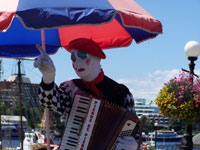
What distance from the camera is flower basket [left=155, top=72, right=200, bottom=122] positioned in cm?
1051

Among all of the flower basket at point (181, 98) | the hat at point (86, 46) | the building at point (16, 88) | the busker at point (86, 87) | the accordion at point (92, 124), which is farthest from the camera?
the building at point (16, 88)

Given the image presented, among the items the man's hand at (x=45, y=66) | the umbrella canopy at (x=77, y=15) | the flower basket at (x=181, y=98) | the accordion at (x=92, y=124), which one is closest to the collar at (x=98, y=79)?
the accordion at (x=92, y=124)

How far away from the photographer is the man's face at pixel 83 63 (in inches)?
180

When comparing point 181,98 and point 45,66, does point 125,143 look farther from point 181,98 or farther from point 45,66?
point 181,98

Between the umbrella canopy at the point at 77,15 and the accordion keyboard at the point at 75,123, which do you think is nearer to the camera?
the umbrella canopy at the point at 77,15

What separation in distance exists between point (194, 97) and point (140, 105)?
13665 centimetres

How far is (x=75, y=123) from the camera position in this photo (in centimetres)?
427

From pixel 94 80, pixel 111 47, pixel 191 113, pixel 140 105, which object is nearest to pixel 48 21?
pixel 94 80

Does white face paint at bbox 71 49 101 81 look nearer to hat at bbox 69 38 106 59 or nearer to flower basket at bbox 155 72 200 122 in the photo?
hat at bbox 69 38 106 59

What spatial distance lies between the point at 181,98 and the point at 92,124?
21.8 feet

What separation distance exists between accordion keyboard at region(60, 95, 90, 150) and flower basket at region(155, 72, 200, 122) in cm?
655

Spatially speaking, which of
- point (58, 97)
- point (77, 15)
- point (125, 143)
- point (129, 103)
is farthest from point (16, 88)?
point (77, 15)

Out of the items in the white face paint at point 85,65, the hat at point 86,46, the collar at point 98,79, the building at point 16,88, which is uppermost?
the building at point 16,88

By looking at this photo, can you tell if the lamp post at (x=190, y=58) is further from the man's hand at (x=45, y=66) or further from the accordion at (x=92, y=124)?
the man's hand at (x=45, y=66)
